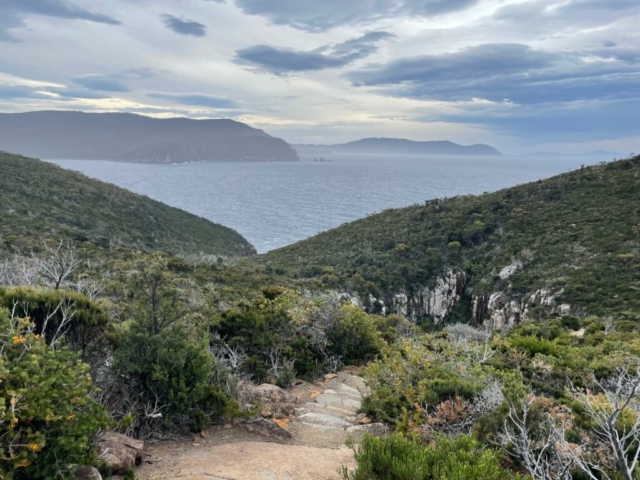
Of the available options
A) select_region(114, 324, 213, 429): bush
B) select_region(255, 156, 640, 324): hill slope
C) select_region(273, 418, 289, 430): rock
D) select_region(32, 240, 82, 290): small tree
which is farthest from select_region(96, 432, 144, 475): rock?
select_region(255, 156, 640, 324): hill slope

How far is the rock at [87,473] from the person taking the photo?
141 inches

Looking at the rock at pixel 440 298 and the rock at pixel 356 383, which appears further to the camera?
the rock at pixel 440 298

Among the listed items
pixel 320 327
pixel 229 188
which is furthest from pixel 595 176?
pixel 229 188

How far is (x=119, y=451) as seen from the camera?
419cm

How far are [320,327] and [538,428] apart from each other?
578cm

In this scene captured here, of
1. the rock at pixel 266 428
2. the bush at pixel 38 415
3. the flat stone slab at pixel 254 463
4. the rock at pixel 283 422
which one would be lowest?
the rock at pixel 283 422

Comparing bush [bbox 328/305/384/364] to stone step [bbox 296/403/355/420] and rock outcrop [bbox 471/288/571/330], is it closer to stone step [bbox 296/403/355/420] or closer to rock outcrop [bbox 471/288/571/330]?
stone step [bbox 296/403/355/420]

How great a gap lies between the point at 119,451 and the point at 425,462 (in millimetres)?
2995

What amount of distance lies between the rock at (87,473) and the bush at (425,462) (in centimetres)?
217

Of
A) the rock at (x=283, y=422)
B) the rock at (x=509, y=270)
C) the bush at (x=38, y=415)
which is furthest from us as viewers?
the rock at (x=509, y=270)

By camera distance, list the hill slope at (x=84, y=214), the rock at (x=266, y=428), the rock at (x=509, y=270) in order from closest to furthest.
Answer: the rock at (x=266, y=428) → the rock at (x=509, y=270) → the hill slope at (x=84, y=214)

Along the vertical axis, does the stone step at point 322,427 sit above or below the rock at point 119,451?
below

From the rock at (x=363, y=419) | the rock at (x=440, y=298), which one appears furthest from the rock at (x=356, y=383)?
the rock at (x=440, y=298)

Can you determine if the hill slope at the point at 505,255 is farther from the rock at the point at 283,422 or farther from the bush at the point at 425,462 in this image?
the bush at the point at 425,462
